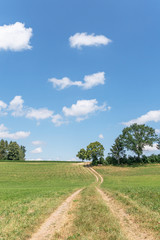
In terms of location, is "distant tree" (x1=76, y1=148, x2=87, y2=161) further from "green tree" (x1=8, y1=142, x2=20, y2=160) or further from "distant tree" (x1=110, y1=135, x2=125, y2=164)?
"green tree" (x1=8, y1=142, x2=20, y2=160)

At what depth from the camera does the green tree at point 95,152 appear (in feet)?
322

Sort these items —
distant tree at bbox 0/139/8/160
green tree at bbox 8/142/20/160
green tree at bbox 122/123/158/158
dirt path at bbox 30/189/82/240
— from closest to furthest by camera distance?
1. dirt path at bbox 30/189/82/240
2. green tree at bbox 122/123/158/158
3. green tree at bbox 8/142/20/160
4. distant tree at bbox 0/139/8/160

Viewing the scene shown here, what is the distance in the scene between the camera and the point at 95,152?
98.2 m

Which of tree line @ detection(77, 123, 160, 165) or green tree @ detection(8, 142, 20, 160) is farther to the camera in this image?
green tree @ detection(8, 142, 20, 160)

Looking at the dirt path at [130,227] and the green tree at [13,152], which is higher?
the green tree at [13,152]

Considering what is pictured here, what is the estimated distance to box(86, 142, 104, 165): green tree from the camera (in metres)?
98.1

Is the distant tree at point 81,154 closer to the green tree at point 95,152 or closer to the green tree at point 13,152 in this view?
the green tree at point 95,152

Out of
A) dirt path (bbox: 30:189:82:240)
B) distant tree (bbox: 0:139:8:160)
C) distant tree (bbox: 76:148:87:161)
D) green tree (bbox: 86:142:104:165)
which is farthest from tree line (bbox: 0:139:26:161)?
dirt path (bbox: 30:189:82:240)

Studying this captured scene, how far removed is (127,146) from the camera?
9812 centimetres

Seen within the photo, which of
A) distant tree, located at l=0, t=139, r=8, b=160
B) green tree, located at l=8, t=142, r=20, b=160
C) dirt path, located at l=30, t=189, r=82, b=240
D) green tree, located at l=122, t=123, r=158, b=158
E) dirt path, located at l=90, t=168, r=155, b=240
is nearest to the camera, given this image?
dirt path, located at l=90, t=168, r=155, b=240

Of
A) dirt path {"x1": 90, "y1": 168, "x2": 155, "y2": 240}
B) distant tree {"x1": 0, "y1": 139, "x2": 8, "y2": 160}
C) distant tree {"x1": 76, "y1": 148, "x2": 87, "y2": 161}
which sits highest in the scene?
distant tree {"x1": 0, "y1": 139, "x2": 8, "y2": 160}

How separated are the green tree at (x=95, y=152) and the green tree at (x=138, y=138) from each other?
1423 centimetres

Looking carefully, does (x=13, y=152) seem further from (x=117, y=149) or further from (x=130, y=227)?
(x=130, y=227)

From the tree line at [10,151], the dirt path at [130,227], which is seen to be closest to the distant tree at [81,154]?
the tree line at [10,151]
